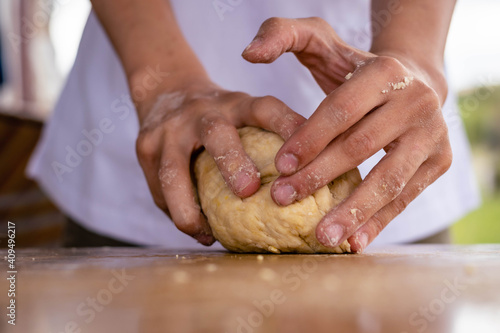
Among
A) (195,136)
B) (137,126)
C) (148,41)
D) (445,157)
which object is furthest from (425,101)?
(137,126)

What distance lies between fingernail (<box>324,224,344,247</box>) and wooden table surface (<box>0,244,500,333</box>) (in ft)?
0.12

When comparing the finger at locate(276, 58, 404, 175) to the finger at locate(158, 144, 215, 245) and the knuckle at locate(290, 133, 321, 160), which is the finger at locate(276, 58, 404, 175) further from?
the finger at locate(158, 144, 215, 245)

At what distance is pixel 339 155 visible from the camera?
107cm

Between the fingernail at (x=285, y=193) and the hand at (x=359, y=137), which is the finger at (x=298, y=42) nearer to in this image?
the hand at (x=359, y=137)

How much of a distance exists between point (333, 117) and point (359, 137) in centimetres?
8

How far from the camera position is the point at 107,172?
1883mm

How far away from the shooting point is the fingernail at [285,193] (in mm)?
1070

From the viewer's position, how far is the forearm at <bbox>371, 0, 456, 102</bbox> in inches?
50.6

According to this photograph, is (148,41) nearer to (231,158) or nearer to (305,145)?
(231,158)

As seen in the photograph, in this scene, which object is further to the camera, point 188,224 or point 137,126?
point 137,126

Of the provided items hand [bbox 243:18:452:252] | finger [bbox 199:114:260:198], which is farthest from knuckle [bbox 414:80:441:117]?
finger [bbox 199:114:260:198]

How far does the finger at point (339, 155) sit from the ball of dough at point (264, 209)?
5cm

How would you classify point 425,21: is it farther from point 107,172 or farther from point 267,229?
point 107,172

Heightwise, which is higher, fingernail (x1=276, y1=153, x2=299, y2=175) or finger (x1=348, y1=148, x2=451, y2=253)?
fingernail (x1=276, y1=153, x2=299, y2=175)
